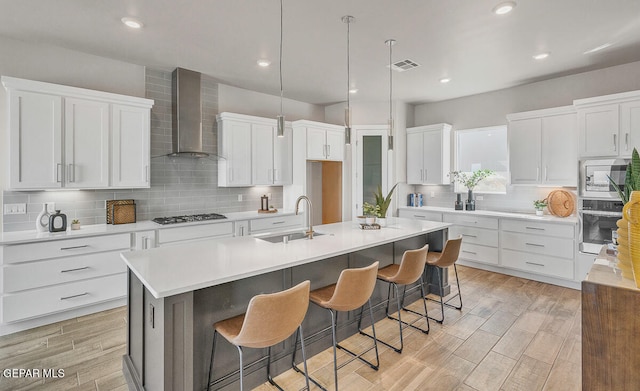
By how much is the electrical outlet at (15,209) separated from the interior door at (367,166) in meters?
4.47

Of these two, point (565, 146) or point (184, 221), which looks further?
point (565, 146)

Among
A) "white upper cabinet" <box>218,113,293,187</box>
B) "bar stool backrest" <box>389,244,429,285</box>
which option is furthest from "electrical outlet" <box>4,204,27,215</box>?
A: "bar stool backrest" <box>389,244,429,285</box>

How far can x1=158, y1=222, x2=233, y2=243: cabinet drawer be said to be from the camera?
12.4ft

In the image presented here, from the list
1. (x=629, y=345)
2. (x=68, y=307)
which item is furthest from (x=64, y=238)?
(x=629, y=345)

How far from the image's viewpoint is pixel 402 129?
5898 millimetres

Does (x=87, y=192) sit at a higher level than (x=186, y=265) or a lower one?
higher

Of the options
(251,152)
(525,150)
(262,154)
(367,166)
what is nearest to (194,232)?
(251,152)

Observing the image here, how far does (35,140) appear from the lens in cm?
312

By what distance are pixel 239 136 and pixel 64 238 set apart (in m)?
2.44

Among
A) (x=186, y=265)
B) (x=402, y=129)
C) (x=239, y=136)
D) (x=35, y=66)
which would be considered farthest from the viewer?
(x=402, y=129)

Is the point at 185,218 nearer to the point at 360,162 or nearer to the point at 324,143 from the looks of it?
the point at 324,143

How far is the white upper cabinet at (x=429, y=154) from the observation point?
5520 millimetres

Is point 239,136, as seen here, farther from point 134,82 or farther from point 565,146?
point 565,146

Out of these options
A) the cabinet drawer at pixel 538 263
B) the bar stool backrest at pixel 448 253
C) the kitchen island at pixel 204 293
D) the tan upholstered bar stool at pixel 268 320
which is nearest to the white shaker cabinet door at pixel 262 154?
the kitchen island at pixel 204 293
